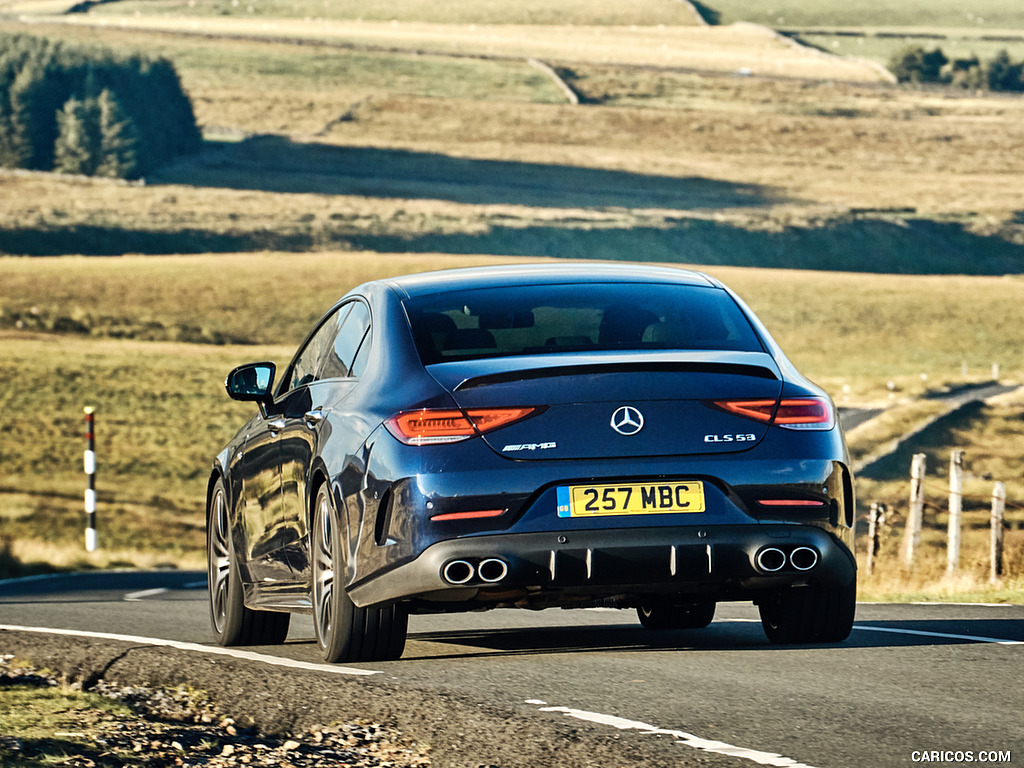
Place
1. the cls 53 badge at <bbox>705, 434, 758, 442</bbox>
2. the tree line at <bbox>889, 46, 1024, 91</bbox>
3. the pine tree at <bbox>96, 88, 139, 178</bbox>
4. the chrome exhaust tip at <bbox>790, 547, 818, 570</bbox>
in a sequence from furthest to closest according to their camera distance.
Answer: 1. the tree line at <bbox>889, 46, 1024, 91</bbox>
2. the pine tree at <bbox>96, 88, 139, 178</bbox>
3. the chrome exhaust tip at <bbox>790, 547, 818, 570</bbox>
4. the cls 53 badge at <bbox>705, 434, 758, 442</bbox>

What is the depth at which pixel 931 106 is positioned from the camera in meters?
128

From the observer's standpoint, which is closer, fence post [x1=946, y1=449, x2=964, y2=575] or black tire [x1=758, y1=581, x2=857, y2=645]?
black tire [x1=758, y1=581, x2=857, y2=645]

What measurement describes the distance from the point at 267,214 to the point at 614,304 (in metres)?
89.5

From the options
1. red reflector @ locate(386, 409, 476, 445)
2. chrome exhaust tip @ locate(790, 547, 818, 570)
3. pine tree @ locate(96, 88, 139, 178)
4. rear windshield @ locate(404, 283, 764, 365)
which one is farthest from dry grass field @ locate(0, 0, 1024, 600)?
red reflector @ locate(386, 409, 476, 445)

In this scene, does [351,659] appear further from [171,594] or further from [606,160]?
[606,160]

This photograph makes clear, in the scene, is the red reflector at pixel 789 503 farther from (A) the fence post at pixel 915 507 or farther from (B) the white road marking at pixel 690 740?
(A) the fence post at pixel 915 507

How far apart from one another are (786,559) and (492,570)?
1.15 meters

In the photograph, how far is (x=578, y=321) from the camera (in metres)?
8.30

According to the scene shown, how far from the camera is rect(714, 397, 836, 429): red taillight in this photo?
24.3ft

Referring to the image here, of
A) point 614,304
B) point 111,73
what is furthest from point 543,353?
point 111,73

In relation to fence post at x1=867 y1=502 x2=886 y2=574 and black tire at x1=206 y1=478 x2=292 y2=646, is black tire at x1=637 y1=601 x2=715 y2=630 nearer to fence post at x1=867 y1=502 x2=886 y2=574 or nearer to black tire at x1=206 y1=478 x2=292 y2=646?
black tire at x1=206 y1=478 x2=292 y2=646

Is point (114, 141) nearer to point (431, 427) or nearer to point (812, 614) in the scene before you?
point (812, 614)

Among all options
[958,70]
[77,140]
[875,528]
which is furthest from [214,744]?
[958,70]

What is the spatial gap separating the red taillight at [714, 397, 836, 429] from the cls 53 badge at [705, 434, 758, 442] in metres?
0.08
